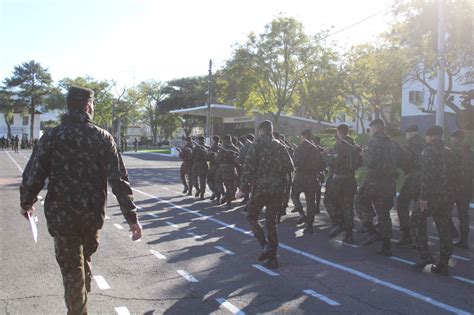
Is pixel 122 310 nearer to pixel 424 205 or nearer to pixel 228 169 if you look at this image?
pixel 424 205

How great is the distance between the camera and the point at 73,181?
3.73m

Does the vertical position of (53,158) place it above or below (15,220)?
above

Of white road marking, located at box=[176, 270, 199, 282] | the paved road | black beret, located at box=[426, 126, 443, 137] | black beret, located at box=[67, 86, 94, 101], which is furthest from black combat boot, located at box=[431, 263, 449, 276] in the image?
black beret, located at box=[67, 86, 94, 101]

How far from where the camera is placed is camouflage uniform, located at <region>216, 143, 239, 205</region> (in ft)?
41.2

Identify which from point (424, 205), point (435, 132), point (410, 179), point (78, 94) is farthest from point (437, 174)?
point (78, 94)

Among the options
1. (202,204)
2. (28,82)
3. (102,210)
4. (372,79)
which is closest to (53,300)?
(102,210)

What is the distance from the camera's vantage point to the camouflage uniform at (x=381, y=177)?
294 inches

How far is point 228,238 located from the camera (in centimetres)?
845

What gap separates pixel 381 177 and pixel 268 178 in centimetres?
212

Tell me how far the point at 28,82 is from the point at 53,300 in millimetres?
79578

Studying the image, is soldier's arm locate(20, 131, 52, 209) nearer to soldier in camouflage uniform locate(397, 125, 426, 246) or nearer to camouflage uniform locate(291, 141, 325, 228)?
soldier in camouflage uniform locate(397, 125, 426, 246)

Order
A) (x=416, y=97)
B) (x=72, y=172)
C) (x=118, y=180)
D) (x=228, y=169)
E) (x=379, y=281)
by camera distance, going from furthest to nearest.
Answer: (x=416, y=97) → (x=228, y=169) → (x=379, y=281) → (x=118, y=180) → (x=72, y=172)

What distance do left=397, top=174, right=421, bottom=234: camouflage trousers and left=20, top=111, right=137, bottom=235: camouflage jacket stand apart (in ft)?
19.2

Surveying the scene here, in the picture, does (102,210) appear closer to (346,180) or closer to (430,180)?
(430,180)
